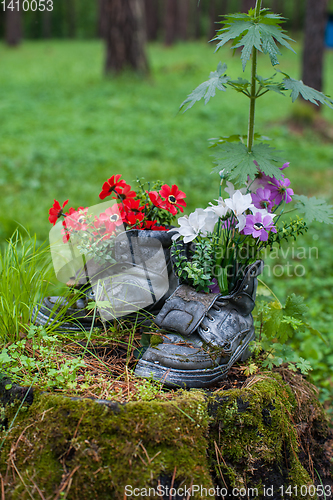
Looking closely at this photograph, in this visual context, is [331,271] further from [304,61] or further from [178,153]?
[304,61]

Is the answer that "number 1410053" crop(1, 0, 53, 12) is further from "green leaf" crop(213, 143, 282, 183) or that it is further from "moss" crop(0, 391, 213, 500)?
"moss" crop(0, 391, 213, 500)

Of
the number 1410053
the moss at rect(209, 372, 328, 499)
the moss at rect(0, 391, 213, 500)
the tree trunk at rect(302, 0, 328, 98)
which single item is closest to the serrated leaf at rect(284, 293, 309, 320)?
the moss at rect(209, 372, 328, 499)

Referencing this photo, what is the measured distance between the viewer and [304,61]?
926cm

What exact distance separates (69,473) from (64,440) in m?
0.11

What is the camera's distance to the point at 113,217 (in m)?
2.05

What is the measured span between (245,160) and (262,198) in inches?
10.0

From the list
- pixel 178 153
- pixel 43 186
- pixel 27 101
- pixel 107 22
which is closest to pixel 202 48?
pixel 107 22

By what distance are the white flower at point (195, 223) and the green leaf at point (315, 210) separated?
44 cm

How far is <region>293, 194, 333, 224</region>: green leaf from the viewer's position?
1.91 m

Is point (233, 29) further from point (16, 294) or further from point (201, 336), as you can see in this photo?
point (16, 294)

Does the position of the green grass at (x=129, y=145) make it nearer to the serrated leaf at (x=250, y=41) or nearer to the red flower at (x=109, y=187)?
the red flower at (x=109, y=187)

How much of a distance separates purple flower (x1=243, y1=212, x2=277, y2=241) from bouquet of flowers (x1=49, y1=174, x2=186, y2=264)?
1.47ft

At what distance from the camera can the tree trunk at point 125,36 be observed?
31.8 feet

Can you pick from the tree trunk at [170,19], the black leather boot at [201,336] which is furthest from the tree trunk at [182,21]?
the black leather boot at [201,336]
